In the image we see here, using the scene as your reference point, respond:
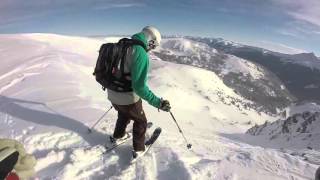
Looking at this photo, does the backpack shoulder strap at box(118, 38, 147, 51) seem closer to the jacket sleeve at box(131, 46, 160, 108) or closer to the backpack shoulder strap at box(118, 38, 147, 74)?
the backpack shoulder strap at box(118, 38, 147, 74)

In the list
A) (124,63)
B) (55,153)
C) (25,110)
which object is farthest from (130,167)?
(25,110)

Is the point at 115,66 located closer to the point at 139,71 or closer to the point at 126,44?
the point at 126,44

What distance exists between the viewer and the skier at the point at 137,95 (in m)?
7.37

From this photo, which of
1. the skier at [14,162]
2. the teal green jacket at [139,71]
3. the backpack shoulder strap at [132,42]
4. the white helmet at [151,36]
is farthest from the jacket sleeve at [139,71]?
the skier at [14,162]

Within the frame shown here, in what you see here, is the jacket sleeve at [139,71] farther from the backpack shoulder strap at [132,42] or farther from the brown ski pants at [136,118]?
the brown ski pants at [136,118]

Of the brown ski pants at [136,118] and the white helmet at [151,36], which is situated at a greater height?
the white helmet at [151,36]

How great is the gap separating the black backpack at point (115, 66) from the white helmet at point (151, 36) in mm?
353

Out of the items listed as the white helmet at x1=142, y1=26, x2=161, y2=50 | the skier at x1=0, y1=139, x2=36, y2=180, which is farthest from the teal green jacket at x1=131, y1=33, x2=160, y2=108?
the skier at x1=0, y1=139, x2=36, y2=180

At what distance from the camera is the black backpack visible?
757 centimetres

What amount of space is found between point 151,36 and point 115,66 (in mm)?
1038

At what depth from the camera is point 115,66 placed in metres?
7.73

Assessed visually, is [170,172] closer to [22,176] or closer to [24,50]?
[22,176]

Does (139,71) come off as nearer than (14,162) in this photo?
No

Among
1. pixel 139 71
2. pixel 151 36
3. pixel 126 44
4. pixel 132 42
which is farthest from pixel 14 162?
pixel 151 36
